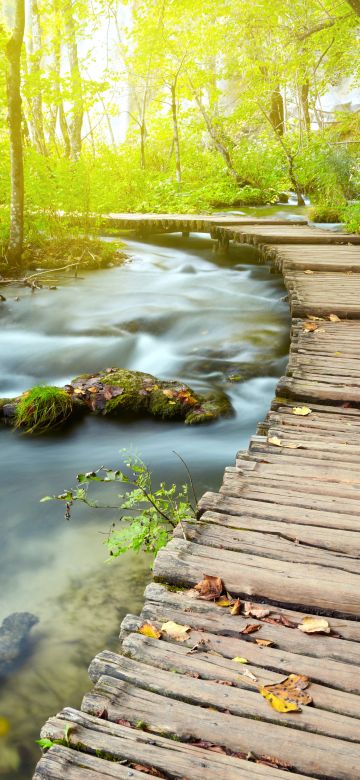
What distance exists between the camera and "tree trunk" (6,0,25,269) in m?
9.17

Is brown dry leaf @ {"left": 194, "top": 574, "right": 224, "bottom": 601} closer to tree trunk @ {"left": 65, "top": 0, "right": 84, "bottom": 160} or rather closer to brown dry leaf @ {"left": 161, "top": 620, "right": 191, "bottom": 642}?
brown dry leaf @ {"left": 161, "top": 620, "right": 191, "bottom": 642}

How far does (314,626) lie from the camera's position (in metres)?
2.14

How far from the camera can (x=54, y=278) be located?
35.5 feet

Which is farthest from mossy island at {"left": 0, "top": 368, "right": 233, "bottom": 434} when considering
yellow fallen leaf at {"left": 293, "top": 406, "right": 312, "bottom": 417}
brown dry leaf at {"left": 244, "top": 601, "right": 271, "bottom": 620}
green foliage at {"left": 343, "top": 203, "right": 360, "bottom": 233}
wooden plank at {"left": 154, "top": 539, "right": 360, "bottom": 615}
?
green foliage at {"left": 343, "top": 203, "right": 360, "bottom": 233}

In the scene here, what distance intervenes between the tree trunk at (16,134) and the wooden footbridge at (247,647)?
8063mm

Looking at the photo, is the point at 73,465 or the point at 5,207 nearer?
the point at 73,465

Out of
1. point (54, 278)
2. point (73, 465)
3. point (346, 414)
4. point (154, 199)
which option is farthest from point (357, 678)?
point (154, 199)

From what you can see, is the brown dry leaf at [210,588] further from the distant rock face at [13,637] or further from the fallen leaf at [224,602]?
the distant rock face at [13,637]

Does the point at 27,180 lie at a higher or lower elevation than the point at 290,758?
higher

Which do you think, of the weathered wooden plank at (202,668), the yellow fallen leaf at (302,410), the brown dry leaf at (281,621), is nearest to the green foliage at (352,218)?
the yellow fallen leaf at (302,410)

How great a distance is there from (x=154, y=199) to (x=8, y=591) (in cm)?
1452

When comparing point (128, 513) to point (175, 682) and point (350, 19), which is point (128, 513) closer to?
point (175, 682)

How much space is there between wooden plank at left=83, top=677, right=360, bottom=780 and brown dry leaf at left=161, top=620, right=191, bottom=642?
247mm

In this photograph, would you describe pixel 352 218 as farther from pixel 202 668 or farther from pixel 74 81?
pixel 202 668
